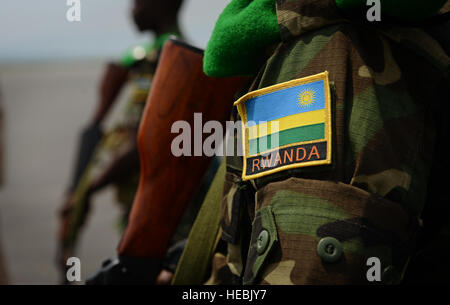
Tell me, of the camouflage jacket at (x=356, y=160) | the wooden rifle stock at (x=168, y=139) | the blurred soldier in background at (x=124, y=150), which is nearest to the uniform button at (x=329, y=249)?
the camouflage jacket at (x=356, y=160)

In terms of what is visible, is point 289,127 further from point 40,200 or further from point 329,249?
point 40,200

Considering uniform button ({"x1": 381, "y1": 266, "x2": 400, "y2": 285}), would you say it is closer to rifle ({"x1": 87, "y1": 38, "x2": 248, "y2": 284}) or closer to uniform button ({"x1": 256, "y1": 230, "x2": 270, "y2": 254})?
uniform button ({"x1": 256, "y1": 230, "x2": 270, "y2": 254})

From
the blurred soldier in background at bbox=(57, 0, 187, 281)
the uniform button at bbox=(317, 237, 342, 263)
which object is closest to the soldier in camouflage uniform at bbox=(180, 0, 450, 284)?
the uniform button at bbox=(317, 237, 342, 263)

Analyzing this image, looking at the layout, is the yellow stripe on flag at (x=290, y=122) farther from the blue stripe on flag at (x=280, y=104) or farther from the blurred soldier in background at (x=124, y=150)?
the blurred soldier in background at (x=124, y=150)

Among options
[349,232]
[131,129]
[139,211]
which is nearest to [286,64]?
[349,232]

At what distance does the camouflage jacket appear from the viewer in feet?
2.68

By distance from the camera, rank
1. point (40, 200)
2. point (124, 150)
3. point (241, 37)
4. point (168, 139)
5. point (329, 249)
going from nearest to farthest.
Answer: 1. point (329, 249)
2. point (241, 37)
3. point (168, 139)
4. point (124, 150)
5. point (40, 200)

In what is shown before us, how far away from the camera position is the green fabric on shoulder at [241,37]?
37.5 inches

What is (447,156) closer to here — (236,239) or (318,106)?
(318,106)

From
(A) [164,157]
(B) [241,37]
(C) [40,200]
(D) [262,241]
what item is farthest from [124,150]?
(C) [40,200]

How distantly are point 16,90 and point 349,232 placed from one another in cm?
1964

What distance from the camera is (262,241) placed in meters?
0.86

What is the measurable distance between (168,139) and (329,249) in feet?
2.21

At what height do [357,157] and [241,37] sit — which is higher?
[241,37]
